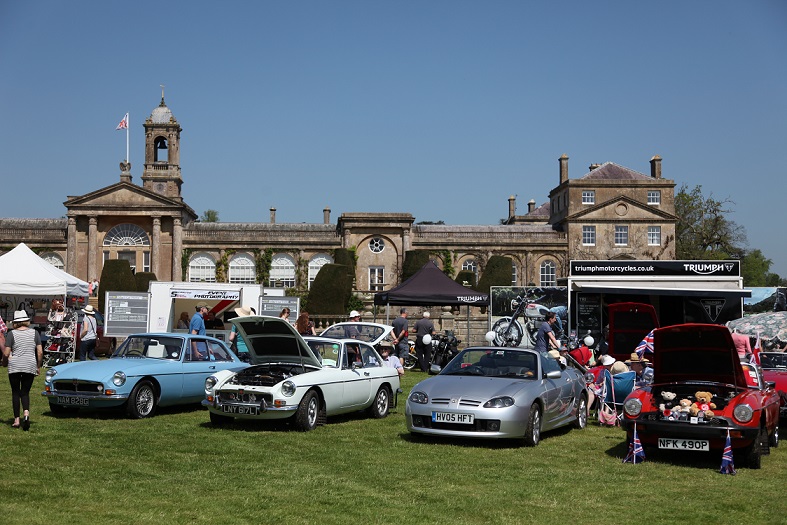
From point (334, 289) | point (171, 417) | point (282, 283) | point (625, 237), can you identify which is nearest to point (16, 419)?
point (171, 417)

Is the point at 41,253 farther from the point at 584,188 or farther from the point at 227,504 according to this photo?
the point at 227,504

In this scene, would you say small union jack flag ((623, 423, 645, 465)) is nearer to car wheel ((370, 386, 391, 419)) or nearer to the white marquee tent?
car wheel ((370, 386, 391, 419))

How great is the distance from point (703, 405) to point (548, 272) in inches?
2195

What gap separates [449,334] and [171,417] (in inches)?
550

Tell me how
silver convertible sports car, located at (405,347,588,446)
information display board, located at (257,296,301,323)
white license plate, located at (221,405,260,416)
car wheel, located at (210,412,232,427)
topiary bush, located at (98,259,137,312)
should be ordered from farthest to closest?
topiary bush, located at (98,259,137,312) < information display board, located at (257,296,301,323) < car wheel, located at (210,412,232,427) < white license plate, located at (221,405,260,416) < silver convertible sports car, located at (405,347,588,446)

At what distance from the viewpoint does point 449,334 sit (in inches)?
1053

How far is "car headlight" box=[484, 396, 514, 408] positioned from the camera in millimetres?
11156

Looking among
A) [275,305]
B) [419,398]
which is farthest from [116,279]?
[419,398]

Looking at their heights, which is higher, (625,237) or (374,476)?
(625,237)

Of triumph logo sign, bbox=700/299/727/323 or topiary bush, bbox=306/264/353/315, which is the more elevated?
topiary bush, bbox=306/264/353/315

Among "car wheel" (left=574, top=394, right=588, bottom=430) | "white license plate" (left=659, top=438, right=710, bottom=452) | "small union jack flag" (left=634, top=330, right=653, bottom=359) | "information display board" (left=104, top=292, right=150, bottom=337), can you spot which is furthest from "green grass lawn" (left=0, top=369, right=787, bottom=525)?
"information display board" (left=104, top=292, right=150, bottom=337)

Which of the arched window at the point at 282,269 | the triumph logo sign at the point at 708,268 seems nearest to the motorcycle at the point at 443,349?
the triumph logo sign at the point at 708,268

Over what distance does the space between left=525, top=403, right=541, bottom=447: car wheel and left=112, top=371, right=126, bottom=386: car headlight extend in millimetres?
6345

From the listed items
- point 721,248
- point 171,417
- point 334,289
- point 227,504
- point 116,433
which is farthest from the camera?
point 721,248
